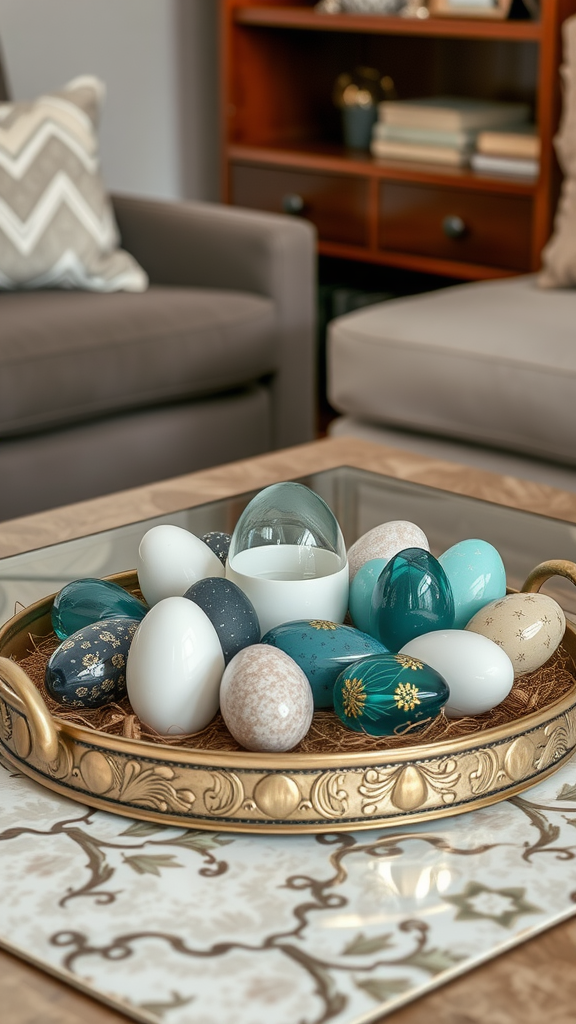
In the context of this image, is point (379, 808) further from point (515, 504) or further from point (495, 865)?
point (515, 504)

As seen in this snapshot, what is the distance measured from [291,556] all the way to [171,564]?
88mm

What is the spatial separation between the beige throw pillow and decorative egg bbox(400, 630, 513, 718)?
1.43 metres

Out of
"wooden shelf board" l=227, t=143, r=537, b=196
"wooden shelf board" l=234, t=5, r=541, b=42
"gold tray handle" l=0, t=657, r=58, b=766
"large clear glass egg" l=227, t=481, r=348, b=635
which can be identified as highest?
"wooden shelf board" l=234, t=5, r=541, b=42

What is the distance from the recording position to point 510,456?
1805 mm

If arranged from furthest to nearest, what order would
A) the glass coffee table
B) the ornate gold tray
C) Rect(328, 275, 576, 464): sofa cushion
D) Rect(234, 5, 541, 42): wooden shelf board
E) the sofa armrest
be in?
Rect(234, 5, 541, 42): wooden shelf board, the sofa armrest, Rect(328, 275, 576, 464): sofa cushion, the ornate gold tray, the glass coffee table

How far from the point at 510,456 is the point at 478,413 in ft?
0.27

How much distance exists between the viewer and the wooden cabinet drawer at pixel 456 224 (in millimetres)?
2514

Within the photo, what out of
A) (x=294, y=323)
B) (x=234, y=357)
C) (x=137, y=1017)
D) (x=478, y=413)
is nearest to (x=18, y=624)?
(x=137, y=1017)

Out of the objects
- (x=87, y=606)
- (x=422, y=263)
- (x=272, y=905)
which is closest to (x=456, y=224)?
(x=422, y=263)

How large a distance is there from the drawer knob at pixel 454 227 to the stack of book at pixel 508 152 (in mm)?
121

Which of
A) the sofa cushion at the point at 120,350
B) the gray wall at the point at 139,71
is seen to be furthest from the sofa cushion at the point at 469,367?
the gray wall at the point at 139,71

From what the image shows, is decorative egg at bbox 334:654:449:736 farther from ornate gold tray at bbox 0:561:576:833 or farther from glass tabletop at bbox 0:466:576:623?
glass tabletop at bbox 0:466:576:623

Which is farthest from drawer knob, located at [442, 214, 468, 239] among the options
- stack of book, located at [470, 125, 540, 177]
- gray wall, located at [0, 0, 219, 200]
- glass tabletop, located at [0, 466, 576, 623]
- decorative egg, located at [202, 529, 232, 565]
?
decorative egg, located at [202, 529, 232, 565]

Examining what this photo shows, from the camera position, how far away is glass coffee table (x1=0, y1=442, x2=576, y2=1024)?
0.53 m
